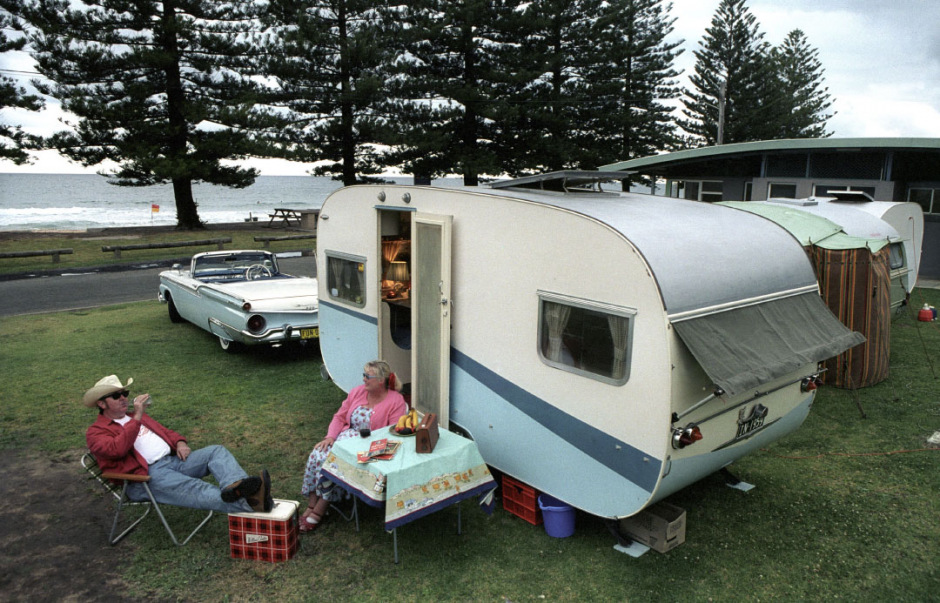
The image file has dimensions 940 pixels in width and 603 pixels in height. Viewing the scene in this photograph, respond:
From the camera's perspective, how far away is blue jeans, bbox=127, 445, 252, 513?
4512 millimetres

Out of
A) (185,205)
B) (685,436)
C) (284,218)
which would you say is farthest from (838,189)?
(284,218)

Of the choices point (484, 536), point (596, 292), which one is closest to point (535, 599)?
point (484, 536)

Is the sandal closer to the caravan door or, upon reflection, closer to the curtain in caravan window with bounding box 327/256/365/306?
the caravan door

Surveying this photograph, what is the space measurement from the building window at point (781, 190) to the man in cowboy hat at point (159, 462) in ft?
57.0

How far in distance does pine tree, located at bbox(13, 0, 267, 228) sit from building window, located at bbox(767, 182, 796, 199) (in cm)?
1811

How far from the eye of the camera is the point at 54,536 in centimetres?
479

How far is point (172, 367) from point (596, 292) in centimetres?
672

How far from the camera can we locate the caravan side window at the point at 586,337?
4.11 metres

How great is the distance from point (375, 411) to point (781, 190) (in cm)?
1671

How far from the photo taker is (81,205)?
8012 centimetres

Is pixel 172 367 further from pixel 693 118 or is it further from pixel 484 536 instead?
pixel 693 118

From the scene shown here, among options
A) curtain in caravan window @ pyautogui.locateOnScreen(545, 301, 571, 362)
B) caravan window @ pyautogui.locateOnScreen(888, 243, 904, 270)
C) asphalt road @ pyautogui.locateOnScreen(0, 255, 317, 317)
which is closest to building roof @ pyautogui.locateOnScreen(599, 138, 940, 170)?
caravan window @ pyautogui.locateOnScreen(888, 243, 904, 270)

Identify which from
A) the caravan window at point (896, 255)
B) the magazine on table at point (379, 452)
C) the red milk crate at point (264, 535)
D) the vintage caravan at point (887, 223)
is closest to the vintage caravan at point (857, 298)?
the vintage caravan at point (887, 223)

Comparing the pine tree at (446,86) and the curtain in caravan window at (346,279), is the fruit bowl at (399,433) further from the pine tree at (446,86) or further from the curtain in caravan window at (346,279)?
the pine tree at (446,86)
